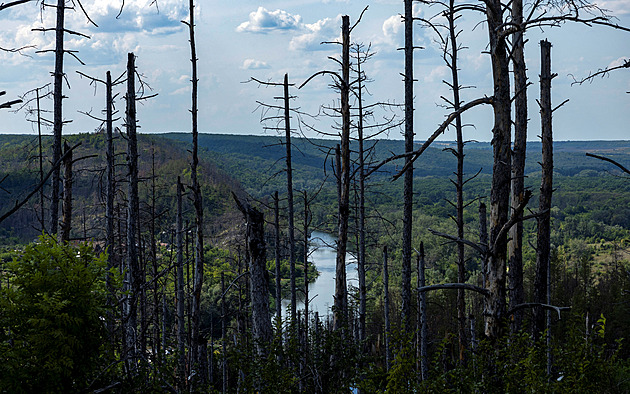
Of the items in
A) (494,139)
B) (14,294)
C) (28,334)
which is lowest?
(28,334)

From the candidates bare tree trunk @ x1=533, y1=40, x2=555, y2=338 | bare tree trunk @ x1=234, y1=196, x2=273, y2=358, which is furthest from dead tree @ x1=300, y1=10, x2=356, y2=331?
bare tree trunk @ x1=533, y1=40, x2=555, y2=338

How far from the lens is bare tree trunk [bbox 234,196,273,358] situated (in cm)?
583

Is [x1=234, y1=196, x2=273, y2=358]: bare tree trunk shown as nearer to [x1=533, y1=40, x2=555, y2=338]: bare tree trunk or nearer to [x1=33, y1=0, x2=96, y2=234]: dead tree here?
[x1=33, y1=0, x2=96, y2=234]: dead tree

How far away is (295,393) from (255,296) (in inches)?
48.0

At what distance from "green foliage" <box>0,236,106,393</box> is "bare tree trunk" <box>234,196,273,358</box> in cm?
187

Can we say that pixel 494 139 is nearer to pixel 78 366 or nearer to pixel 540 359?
pixel 540 359

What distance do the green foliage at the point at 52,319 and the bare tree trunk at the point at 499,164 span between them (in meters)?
3.35

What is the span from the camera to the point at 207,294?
33500mm

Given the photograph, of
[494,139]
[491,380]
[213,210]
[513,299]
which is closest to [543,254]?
[513,299]

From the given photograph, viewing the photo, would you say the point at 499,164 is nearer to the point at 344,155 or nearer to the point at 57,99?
the point at 344,155

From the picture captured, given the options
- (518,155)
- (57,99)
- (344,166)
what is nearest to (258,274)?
(344,166)

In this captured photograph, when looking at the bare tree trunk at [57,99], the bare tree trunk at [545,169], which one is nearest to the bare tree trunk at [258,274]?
the bare tree trunk at [57,99]

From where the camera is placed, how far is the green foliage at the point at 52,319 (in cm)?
388

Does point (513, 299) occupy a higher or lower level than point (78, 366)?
lower
